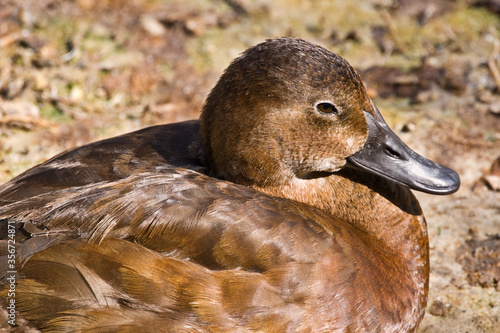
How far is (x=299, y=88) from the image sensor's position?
2.80 meters

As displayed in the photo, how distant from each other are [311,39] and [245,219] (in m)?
3.73

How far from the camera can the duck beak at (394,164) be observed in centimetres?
300

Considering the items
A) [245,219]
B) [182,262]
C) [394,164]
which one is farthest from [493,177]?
[182,262]

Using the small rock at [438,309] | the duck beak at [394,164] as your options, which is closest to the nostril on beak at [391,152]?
the duck beak at [394,164]

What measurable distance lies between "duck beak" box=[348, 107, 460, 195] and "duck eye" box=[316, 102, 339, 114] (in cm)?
21

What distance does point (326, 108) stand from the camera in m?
2.88

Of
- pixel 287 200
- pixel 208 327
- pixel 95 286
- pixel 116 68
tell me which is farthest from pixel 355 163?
pixel 116 68

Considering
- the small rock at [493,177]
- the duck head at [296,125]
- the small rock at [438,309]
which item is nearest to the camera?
the duck head at [296,125]

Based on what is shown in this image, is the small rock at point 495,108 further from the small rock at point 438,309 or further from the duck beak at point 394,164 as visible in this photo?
the small rock at point 438,309

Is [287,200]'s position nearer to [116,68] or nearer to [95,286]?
[95,286]

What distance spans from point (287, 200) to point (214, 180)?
0.38 m

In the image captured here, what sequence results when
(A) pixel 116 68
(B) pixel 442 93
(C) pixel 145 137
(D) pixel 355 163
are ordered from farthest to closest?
(A) pixel 116 68
(B) pixel 442 93
(C) pixel 145 137
(D) pixel 355 163

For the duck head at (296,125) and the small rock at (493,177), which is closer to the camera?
the duck head at (296,125)

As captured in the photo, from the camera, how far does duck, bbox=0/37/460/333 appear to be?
96.7 inches
